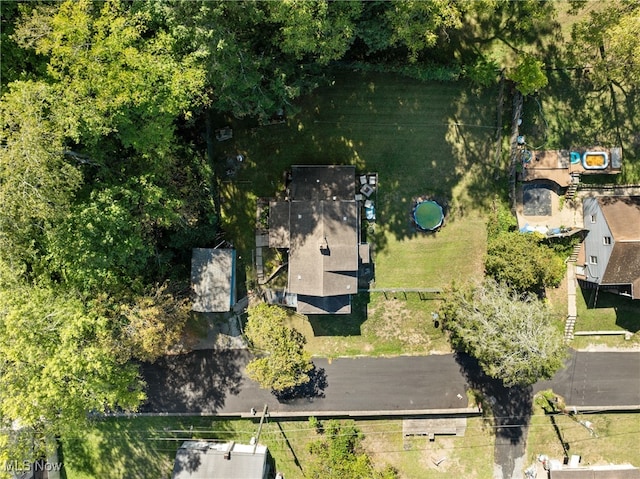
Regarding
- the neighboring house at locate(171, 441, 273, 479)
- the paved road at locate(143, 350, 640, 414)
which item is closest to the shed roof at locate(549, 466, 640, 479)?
the paved road at locate(143, 350, 640, 414)

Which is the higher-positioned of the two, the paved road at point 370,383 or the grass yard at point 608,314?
the grass yard at point 608,314

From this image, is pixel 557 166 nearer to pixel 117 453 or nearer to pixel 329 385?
pixel 329 385

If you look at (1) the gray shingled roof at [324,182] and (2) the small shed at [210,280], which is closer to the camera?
(2) the small shed at [210,280]

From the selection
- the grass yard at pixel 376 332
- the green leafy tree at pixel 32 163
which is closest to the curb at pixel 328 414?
the grass yard at pixel 376 332

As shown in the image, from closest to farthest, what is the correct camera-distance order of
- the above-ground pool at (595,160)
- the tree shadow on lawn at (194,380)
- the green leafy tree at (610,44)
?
the green leafy tree at (610,44), the above-ground pool at (595,160), the tree shadow on lawn at (194,380)

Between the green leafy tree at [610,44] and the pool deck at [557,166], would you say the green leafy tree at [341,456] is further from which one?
the green leafy tree at [610,44]

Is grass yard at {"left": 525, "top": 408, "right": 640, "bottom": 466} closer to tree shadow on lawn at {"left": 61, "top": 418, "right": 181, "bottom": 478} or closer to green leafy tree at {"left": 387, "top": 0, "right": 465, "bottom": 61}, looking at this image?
tree shadow on lawn at {"left": 61, "top": 418, "right": 181, "bottom": 478}

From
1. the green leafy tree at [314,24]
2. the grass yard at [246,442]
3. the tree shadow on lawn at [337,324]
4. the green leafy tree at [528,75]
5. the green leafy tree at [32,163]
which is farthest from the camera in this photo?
the grass yard at [246,442]

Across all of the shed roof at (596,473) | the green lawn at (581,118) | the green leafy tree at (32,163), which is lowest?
the shed roof at (596,473)
